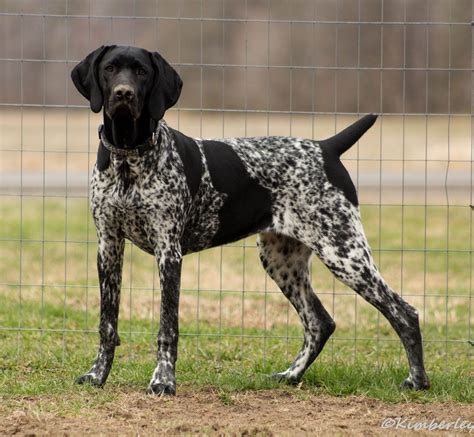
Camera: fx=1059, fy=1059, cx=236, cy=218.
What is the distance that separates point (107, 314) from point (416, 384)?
1889 mm

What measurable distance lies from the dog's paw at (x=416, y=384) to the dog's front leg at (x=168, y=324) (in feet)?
4.66

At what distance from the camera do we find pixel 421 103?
10680 mm

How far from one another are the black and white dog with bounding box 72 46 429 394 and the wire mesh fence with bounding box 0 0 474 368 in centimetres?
71

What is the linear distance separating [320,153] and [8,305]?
141 inches

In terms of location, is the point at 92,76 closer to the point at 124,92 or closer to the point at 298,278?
the point at 124,92

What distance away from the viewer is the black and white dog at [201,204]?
5906 millimetres

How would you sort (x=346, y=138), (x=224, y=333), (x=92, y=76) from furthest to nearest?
(x=224, y=333) → (x=346, y=138) → (x=92, y=76)

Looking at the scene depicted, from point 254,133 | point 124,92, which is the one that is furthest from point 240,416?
point 254,133

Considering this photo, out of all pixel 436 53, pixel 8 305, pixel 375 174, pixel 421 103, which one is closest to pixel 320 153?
pixel 8 305

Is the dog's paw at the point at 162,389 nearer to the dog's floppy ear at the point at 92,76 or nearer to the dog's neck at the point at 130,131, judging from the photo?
the dog's neck at the point at 130,131

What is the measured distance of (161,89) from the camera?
19.3 feet

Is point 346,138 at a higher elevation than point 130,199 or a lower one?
higher

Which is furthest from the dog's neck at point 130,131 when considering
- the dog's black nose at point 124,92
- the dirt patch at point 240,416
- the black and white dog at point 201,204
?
the dirt patch at point 240,416

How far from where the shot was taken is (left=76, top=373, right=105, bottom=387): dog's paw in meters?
A: 6.21
